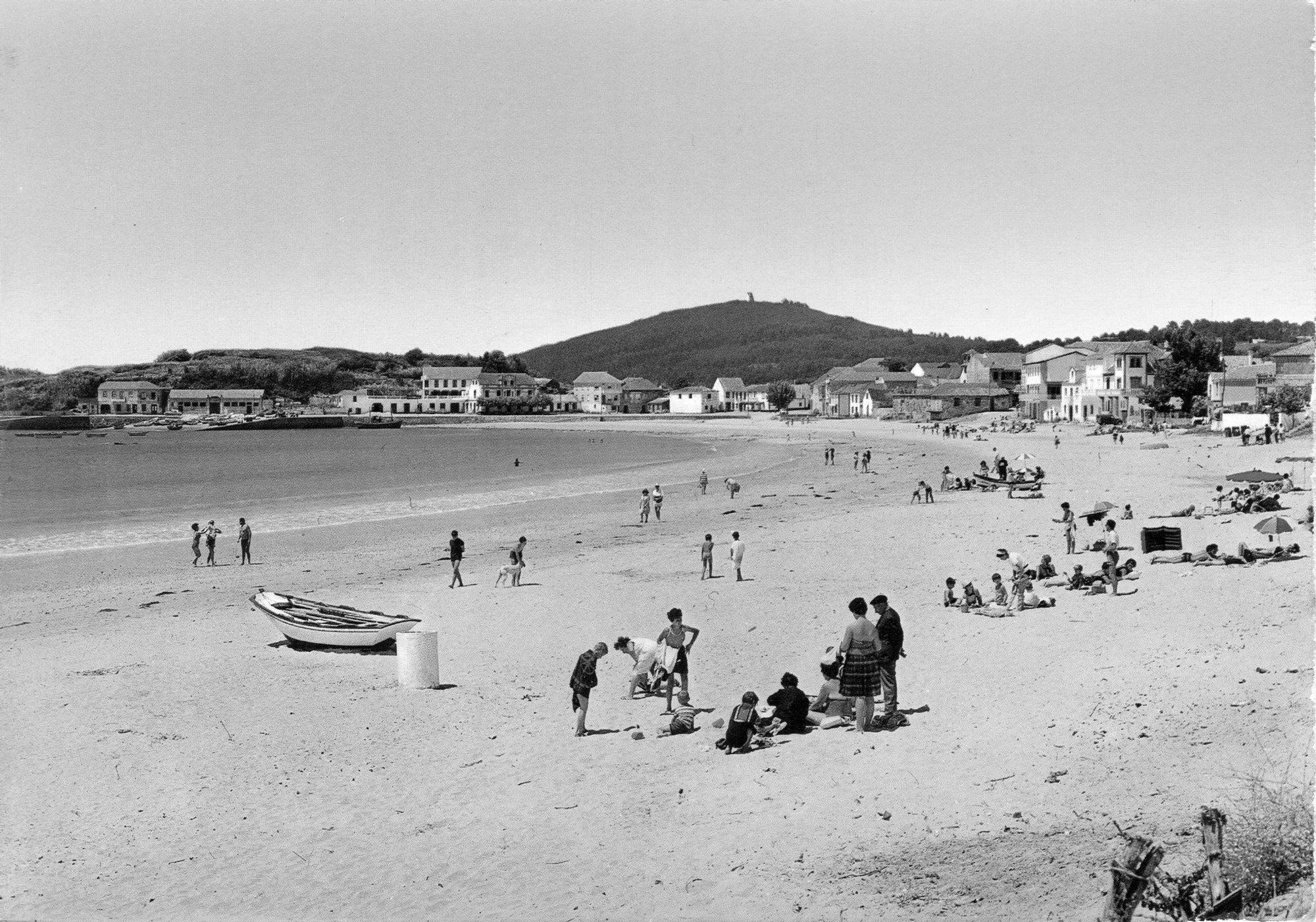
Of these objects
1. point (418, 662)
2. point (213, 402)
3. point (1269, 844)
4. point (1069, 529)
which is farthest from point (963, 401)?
point (213, 402)

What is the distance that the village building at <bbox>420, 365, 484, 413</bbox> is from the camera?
15950 centimetres

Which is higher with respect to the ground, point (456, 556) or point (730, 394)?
point (730, 394)

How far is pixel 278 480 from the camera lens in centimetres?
5175

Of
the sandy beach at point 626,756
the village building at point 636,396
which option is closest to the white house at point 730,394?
the village building at point 636,396

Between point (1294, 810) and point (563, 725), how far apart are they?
6870 millimetres

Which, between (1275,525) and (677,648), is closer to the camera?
(677,648)

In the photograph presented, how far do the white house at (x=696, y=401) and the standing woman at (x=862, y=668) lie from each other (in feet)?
455

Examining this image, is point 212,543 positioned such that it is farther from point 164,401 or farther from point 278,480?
point 164,401

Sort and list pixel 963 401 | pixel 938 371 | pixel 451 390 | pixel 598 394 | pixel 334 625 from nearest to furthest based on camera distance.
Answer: pixel 334 625 → pixel 963 401 → pixel 938 371 → pixel 598 394 → pixel 451 390

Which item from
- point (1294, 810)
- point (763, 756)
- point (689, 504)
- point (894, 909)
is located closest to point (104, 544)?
point (689, 504)

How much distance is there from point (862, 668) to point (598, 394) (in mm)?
151481

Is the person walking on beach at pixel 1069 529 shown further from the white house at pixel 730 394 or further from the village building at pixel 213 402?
the village building at pixel 213 402

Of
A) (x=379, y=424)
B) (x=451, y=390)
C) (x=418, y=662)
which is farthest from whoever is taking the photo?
(x=451, y=390)

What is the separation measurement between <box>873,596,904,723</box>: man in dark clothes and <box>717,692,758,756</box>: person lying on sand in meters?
1.30
